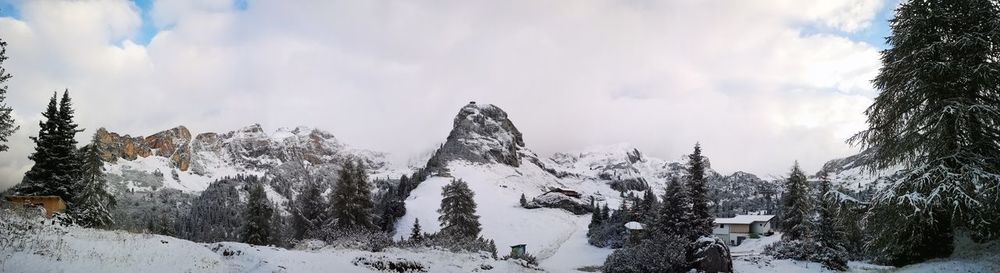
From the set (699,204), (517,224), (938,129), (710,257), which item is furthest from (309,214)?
(938,129)

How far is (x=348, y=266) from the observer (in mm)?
21297

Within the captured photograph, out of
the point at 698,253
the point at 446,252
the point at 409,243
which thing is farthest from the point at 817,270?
the point at 409,243

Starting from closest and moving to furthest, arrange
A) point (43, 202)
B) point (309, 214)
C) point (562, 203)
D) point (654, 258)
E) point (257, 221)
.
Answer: point (43, 202) → point (654, 258) → point (257, 221) → point (309, 214) → point (562, 203)

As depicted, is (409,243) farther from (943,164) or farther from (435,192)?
(435,192)

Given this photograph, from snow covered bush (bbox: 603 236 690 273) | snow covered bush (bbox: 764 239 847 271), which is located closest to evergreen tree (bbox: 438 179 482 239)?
snow covered bush (bbox: 603 236 690 273)

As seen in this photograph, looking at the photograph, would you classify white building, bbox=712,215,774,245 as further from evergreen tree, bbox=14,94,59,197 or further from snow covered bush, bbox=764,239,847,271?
evergreen tree, bbox=14,94,59,197

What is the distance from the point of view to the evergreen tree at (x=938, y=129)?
1399 centimetres

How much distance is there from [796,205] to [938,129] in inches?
1867

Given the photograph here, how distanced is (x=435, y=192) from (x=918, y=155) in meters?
→ 93.8

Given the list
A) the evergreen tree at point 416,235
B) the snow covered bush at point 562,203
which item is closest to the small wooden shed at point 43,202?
the evergreen tree at point 416,235

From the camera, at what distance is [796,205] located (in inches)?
2243

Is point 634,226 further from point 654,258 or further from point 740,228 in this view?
point 654,258

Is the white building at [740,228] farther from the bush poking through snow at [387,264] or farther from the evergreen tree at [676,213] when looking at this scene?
the bush poking through snow at [387,264]

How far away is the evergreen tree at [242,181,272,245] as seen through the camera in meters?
46.9
